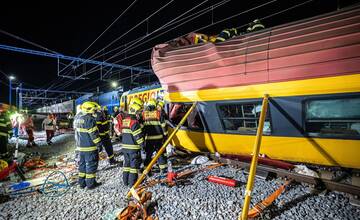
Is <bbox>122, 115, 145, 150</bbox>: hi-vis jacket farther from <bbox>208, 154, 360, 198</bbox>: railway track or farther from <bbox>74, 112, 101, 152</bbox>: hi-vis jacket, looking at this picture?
<bbox>208, 154, 360, 198</bbox>: railway track

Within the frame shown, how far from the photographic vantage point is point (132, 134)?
433 cm

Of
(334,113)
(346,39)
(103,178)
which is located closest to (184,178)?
(103,178)

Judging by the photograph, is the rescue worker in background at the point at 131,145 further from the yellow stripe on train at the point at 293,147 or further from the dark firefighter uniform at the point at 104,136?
the dark firefighter uniform at the point at 104,136

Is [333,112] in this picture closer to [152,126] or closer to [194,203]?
[194,203]

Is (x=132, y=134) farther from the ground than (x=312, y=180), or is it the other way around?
(x=132, y=134)

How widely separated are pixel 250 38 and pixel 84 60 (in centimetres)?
1481

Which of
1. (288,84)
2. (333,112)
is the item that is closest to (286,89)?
Answer: (288,84)

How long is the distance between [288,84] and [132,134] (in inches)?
120

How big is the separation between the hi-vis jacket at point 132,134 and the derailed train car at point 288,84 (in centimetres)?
127

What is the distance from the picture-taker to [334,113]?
3176 mm

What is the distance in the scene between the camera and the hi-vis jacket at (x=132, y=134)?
4.31 m

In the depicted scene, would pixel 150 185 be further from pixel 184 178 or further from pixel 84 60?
pixel 84 60

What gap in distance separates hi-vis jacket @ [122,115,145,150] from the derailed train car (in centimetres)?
127

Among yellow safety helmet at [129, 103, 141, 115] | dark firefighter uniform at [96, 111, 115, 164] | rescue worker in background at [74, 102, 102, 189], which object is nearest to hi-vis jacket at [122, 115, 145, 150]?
yellow safety helmet at [129, 103, 141, 115]
